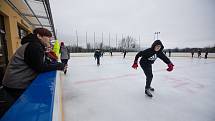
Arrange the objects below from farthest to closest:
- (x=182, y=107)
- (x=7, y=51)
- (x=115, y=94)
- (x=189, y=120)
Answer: (x=7, y=51) → (x=115, y=94) → (x=182, y=107) → (x=189, y=120)

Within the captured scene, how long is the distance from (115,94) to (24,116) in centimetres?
243

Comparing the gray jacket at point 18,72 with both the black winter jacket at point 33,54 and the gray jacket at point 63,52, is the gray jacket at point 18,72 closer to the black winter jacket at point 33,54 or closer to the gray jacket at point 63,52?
the black winter jacket at point 33,54

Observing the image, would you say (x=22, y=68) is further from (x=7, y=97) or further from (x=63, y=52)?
(x=63, y=52)

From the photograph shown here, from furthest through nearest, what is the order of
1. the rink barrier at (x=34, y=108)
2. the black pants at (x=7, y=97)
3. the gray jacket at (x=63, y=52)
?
the gray jacket at (x=63, y=52) → the black pants at (x=7, y=97) → the rink barrier at (x=34, y=108)

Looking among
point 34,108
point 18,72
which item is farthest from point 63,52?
point 34,108

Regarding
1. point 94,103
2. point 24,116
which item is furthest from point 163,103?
point 24,116

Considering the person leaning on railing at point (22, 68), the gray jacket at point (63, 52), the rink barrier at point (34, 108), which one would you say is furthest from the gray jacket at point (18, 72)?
the gray jacket at point (63, 52)

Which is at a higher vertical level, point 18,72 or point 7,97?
point 18,72

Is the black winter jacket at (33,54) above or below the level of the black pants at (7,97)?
above

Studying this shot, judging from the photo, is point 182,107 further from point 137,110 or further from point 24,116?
point 24,116

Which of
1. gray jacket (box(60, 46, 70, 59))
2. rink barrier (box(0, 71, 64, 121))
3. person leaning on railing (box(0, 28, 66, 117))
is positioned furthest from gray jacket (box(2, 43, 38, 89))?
gray jacket (box(60, 46, 70, 59))

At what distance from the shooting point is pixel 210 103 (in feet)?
8.29

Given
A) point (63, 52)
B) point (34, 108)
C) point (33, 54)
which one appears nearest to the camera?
point (34, 108)

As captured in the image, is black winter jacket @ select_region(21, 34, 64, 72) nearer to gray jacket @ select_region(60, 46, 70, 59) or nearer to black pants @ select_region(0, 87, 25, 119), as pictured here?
black pants @ select_region(0, 87, 25, 119)
